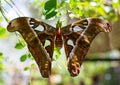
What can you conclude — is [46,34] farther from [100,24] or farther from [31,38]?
[100,24]

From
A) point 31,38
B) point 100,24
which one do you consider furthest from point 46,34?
point 100,24

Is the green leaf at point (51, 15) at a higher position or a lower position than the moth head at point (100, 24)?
higher

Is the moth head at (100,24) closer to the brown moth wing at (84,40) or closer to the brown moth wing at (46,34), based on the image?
the brown moth wing at (84,40)

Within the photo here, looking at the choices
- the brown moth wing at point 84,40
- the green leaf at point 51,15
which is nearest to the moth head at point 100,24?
the brown moth wing at point 84,40

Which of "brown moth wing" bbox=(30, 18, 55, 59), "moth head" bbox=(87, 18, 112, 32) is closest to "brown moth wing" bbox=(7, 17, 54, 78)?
"brown moth wing" bbox=(30, 18, 55, 59)

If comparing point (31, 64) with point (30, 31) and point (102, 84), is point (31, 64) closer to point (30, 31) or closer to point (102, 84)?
point (30, 31)
